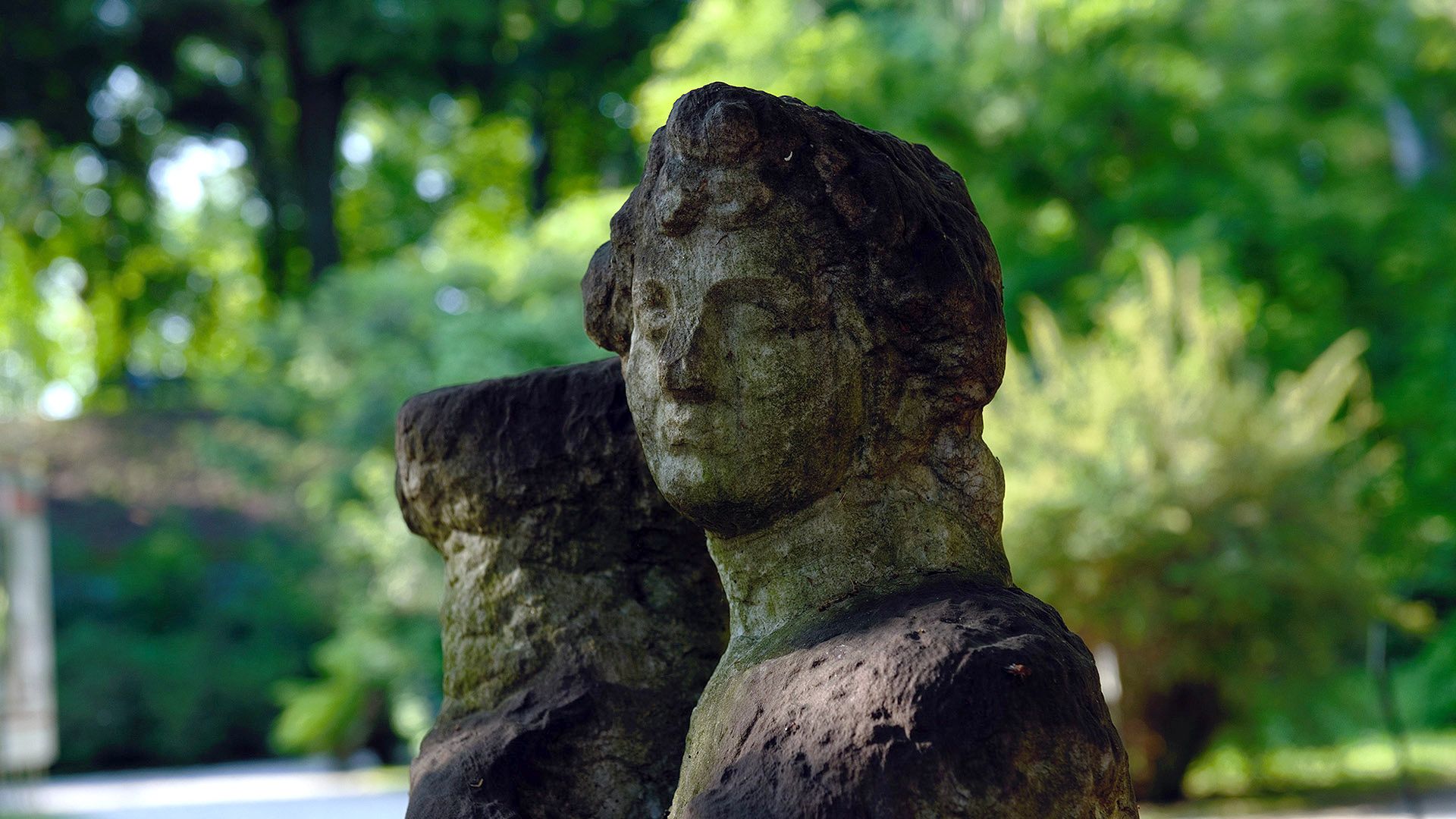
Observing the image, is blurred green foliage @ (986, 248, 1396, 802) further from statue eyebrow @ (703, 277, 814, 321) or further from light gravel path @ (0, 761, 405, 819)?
statue eyebrow @ (703, 277, 814, 321)

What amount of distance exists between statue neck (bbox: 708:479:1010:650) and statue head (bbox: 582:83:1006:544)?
0.7 inches

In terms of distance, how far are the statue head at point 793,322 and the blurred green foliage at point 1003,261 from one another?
8.02m

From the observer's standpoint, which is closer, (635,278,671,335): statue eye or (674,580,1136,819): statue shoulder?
(674,580,1136,819): statue shoulder

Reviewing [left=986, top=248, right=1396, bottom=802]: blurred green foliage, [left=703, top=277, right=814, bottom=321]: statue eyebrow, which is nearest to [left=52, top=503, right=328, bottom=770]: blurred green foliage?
[left=986, top=248, right=1396, bottom=802]: blurred green foliage

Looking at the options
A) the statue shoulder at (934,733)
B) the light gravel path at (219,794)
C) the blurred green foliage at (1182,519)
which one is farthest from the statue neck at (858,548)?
the light gravel path at (219,794)

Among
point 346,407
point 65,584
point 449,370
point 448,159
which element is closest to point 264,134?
point 448,159

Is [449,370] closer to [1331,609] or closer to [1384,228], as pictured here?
[1331,609]

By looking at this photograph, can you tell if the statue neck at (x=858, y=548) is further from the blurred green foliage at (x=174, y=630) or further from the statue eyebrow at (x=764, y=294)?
the blurred green foliage at (x=174, y=630)

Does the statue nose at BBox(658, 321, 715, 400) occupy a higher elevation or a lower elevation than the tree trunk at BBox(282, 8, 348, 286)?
lower

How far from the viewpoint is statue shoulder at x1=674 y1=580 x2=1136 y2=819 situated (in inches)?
65.0

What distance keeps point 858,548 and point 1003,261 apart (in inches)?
473

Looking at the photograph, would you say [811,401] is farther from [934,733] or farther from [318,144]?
[318,144]

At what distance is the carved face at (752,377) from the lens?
1928 mm

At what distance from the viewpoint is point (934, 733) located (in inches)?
65.4
